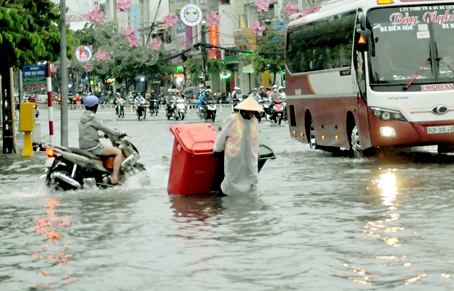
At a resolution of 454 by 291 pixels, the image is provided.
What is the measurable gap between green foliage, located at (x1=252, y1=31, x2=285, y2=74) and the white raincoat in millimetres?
56334

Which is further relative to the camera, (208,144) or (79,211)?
(208,144)

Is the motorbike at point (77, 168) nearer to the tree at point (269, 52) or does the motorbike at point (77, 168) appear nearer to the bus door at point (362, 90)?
the bus door at point (362, 90)

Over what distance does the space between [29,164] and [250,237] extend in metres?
14.2

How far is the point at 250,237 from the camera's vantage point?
11.0 meters

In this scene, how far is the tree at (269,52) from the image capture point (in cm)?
7175

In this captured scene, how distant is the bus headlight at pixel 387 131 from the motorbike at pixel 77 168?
5.17 meters

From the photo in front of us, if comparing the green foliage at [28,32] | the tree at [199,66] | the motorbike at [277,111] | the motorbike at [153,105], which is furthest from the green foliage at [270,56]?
the green foliage at [28,32]

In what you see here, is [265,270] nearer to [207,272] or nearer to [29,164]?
[207,272]

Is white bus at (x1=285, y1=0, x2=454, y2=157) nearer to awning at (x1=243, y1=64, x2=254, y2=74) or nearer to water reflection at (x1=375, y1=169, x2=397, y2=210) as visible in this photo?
water reflection at (x1=375, y1=169, x2=397, y2=210)

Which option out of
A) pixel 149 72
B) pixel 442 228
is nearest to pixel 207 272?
pixel 442 228

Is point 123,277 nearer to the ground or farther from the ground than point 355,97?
nearer to the ground

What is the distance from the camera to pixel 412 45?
66.7 feet

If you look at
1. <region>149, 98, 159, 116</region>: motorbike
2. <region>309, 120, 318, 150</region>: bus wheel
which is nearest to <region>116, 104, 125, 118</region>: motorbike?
<region>149, 98, 159, 116</region>: motorbike

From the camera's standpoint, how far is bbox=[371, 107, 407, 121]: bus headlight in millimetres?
20188
